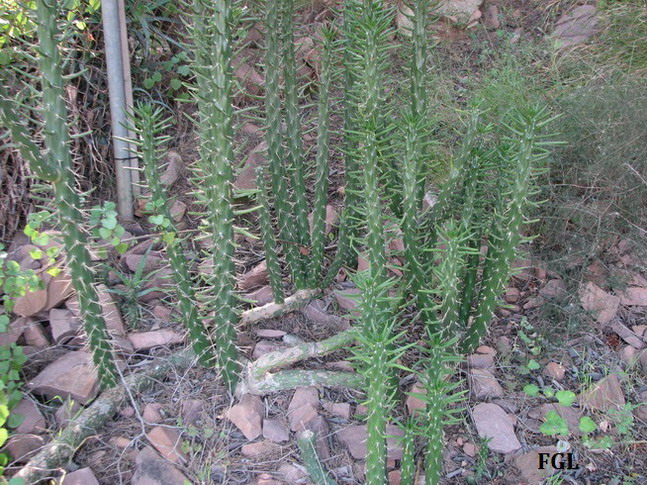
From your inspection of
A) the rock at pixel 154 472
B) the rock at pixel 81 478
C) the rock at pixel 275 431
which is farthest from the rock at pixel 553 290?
the rock at pixel 81 478

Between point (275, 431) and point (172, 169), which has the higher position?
point (172, 169)

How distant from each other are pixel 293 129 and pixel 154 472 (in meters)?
1.33

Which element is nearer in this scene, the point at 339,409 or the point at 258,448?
the point at 258,448

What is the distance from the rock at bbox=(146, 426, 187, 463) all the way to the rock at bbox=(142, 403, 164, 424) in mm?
50

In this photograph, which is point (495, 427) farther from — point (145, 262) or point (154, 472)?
point (145, 262)

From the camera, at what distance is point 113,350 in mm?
2160

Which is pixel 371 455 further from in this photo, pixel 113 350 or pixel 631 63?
pixel 631 63

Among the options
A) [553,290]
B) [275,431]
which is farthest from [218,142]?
[553,290]

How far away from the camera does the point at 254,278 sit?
2678mm

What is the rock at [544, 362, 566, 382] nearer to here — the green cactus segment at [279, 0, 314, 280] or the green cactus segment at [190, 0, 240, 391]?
the green cactus segment at [279, 0, 314, 280]

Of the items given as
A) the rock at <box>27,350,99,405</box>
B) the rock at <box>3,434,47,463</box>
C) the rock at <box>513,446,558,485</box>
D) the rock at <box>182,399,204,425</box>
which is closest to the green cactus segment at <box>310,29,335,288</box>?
the rock at <box>182,399,204,425</box>

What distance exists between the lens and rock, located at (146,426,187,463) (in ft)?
6.67

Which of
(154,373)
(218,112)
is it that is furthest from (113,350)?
(218,112)

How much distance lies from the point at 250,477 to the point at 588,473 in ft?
3.73
